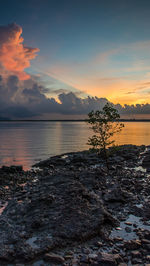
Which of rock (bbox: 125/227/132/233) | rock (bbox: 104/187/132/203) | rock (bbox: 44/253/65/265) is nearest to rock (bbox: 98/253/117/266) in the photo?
rock (bbox: 44/253/65/265)

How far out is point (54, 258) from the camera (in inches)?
341

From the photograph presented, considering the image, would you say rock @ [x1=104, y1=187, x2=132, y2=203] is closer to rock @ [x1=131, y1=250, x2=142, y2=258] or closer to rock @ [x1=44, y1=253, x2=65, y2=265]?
rock @ [x1=131, y1=250, x2=142, y2=258]

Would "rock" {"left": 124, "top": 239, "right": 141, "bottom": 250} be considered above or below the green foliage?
below

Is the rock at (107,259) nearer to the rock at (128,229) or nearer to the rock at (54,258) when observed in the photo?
the rock at (54,258)

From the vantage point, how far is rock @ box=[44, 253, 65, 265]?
856 centimetres

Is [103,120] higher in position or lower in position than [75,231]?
higher

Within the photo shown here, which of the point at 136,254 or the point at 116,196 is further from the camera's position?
the point at 116,196

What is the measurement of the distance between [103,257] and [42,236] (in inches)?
122

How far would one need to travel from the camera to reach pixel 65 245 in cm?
957

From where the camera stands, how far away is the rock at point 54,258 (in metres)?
8.56

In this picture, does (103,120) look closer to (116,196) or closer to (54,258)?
(116,196)

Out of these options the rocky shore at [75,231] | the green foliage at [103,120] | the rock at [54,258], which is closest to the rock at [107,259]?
the rocky shore at [75,231]

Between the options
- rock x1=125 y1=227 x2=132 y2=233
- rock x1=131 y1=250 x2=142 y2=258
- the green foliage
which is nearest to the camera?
rock x1=131 y1=250 x2=142 y2=258

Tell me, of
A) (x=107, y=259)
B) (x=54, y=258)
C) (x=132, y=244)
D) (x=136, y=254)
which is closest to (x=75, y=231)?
(x=54, y=258)
